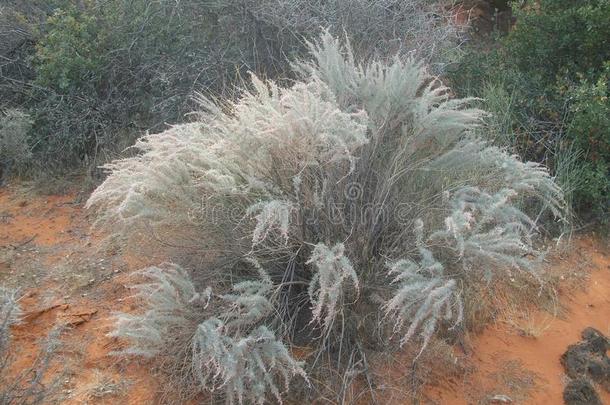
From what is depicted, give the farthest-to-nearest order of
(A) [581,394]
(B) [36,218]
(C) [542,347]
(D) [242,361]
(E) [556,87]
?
(E) [556,87] → (B) [36,218] → (C) [542,347] → (A) [581,394] → (D) [242,361]

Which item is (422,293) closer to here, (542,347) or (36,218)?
(542,347)

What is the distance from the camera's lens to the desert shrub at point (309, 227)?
3.13 metres

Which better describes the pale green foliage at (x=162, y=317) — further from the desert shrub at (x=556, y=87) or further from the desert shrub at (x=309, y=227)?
the desert shrub at (x=556, y=87)

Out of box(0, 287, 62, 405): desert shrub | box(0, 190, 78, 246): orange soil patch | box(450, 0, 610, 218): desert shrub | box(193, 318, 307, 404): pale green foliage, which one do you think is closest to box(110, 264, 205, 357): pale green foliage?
box(193, 318, 307, 404): pale green foliage

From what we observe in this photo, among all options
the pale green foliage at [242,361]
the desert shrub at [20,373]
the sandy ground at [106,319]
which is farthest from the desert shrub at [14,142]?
the pale green foliage at [242,361]

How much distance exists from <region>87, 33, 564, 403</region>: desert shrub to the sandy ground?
11.7 inches

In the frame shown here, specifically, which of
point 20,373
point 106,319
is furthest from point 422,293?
point 20,373

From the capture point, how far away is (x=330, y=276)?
3162 mm

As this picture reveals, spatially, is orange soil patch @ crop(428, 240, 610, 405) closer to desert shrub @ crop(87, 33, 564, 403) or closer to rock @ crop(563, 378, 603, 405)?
rock @ crop(563, 378, 603, 405)

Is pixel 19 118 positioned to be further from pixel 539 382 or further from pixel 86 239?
pixel 539 382

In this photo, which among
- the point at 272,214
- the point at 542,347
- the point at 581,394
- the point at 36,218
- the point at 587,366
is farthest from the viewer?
the point at 36,218

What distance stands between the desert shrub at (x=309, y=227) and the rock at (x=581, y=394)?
0.76 m

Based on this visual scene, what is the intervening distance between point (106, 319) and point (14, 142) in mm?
2397

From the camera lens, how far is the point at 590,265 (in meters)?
5.09
